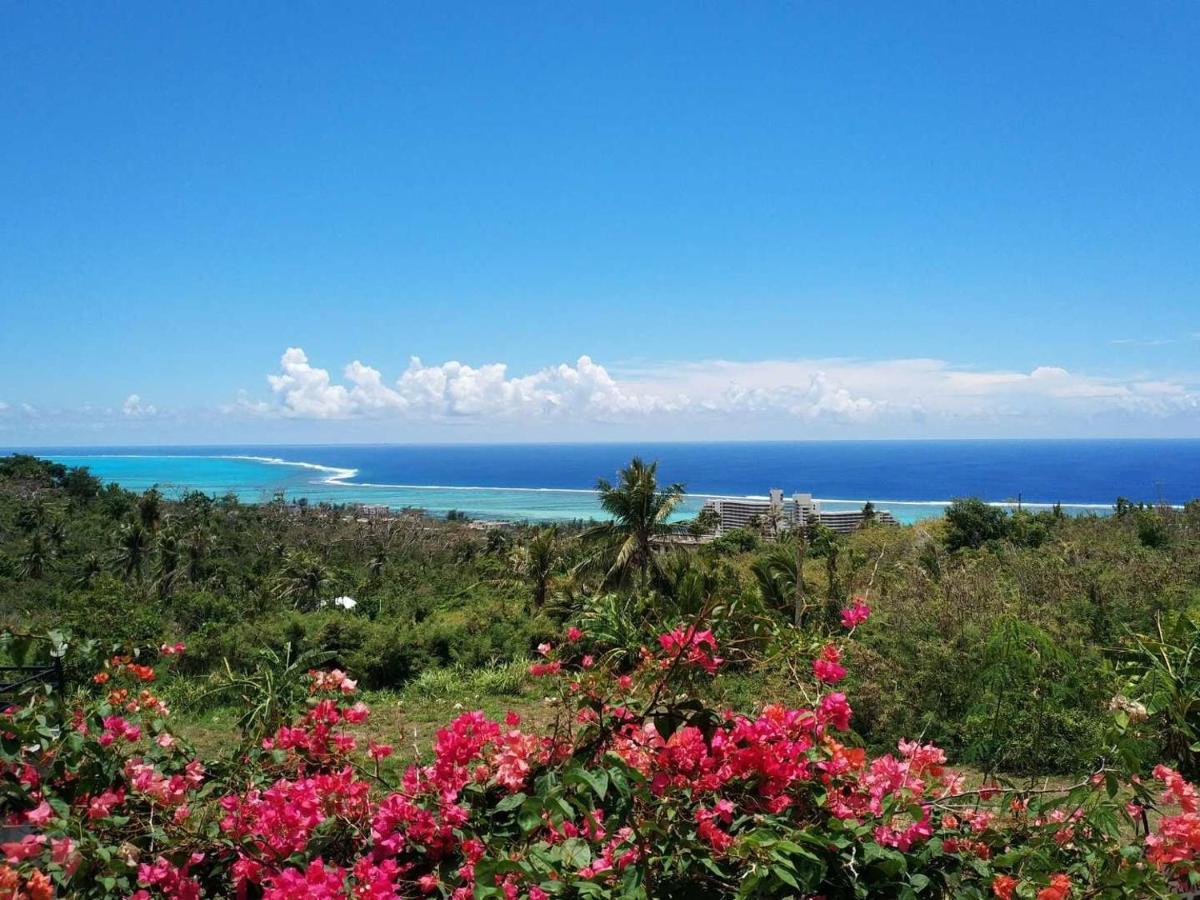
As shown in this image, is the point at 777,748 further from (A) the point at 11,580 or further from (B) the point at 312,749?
(A) the point at 11,580

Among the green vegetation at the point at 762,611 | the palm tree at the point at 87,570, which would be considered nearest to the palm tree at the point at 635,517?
the green vegetation at the point at 762,611

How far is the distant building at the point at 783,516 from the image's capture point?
105 ft

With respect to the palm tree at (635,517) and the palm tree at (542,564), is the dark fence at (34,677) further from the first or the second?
the palm tree at (542,564)

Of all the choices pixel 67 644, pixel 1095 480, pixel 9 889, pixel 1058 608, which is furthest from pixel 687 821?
pixel 1095 480

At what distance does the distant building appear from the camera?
105 ft

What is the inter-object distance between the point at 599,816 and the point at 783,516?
108ft

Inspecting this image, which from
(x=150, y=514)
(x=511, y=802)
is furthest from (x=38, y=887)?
(x=150, y=514)

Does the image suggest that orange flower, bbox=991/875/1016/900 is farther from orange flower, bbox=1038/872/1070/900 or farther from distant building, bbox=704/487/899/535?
distant building, bbox=704/487/899/535

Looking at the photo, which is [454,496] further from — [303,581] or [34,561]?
[303,581]

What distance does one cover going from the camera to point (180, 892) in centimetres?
131

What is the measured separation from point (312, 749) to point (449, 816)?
1.57 ft

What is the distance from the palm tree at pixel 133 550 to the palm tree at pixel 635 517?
26.6 metres

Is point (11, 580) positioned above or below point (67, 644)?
below

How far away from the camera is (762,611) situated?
76.9 inches
